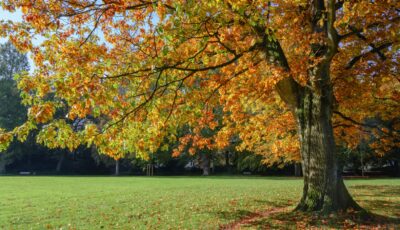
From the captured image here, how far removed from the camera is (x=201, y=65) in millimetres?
10367

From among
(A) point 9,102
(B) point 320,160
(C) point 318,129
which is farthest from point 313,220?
(A) point 9,102

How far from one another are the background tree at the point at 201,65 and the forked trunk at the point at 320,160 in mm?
28

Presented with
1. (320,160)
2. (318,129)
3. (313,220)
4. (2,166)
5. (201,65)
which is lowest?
(313,220)

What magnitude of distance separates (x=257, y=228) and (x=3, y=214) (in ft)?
26.4

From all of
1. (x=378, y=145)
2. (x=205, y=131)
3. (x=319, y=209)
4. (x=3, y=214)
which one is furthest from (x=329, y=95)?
(x=205, y=131)

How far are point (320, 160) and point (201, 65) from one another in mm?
4511

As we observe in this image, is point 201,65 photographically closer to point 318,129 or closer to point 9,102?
point 318,129

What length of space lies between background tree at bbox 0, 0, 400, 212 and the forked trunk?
3cm

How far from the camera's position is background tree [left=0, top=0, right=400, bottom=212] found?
660cm

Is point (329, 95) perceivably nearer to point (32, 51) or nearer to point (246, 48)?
point (246, 48)

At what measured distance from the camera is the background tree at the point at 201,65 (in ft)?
21.6

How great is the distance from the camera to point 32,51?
8.00m

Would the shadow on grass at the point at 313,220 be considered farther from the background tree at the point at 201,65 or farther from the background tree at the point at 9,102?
the background tree at the point at 9,102

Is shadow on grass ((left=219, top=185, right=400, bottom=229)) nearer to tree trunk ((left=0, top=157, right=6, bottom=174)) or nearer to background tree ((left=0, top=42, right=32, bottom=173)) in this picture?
background tree ((left=0, top=42, right=32, bottom=173))
